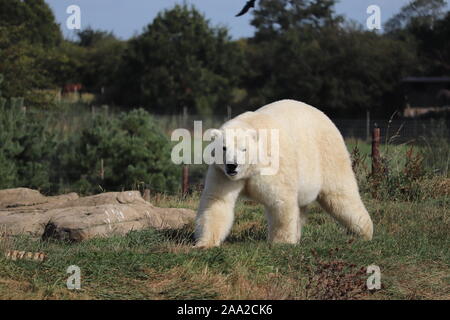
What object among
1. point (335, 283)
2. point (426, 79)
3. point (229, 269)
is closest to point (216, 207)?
point (229, 269)

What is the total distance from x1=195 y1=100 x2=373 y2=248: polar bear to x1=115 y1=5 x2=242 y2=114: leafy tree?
110ft

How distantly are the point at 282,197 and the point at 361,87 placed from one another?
2897 cm

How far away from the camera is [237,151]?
6.05m

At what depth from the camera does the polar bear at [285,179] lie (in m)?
6.25

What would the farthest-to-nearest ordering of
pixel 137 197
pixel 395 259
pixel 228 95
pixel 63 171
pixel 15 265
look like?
pixel 228 95
pixel 63 171
pixel 137 197
pixel 395 259
pixel 15 265

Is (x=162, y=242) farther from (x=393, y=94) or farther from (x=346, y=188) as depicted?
(x=393, y=94)

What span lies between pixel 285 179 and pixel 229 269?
1.25 metres

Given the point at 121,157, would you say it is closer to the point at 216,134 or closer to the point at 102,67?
the point at 216,134

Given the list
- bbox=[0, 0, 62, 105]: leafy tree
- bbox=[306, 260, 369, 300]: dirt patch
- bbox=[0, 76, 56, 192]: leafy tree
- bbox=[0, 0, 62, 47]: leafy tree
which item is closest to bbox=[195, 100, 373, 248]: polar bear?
bbox=[306, 260, 369, 300]: dirt patch

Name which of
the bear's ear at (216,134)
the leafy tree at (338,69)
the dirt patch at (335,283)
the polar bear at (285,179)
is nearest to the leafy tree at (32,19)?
the leafy tree at (338,69)

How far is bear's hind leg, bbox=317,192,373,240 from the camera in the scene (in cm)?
725

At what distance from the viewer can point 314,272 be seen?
555 cm
